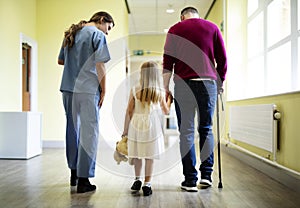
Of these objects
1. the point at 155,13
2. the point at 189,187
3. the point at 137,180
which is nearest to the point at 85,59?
the point at 137,180

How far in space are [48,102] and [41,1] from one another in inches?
56.7

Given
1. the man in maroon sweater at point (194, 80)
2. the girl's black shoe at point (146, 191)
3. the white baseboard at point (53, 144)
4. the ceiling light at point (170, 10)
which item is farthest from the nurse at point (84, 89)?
the ceiling light at point (170, 10)

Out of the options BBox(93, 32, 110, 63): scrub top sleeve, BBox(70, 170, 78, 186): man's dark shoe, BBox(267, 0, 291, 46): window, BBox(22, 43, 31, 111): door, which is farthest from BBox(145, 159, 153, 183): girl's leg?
BBox(22, 43, 31, 111): door

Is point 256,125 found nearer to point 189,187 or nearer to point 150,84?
point 189,187

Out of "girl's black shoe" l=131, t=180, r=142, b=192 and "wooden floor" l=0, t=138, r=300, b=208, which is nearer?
"wooden floor" l=0, t=138, r=300, b=208

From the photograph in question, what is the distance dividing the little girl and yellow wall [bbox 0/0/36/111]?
7.16 ft

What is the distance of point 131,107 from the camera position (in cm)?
209

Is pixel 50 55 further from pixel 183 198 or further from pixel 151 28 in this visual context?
pixel 183 198

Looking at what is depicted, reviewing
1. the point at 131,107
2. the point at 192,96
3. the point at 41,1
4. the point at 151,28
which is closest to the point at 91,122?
the point at 131,107

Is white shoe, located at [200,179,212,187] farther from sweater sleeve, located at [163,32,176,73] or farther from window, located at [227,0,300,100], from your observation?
window, located at [227,0,300,100]

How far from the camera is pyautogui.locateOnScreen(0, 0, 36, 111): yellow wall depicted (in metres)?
3.67

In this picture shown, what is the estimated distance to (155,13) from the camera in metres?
5.84

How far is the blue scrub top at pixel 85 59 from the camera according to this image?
2.05 meters

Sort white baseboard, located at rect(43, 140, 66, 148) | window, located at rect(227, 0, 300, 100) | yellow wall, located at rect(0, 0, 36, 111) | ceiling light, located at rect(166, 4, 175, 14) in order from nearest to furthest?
window, located at rect(227, 0, 300, 100)
yellow wall, located at rect(0, 0, 36, 111)
white baseboard, located at rect(43, 140, 66, 148)
ceiling light, located at rect(166, 4, 175, 14)
